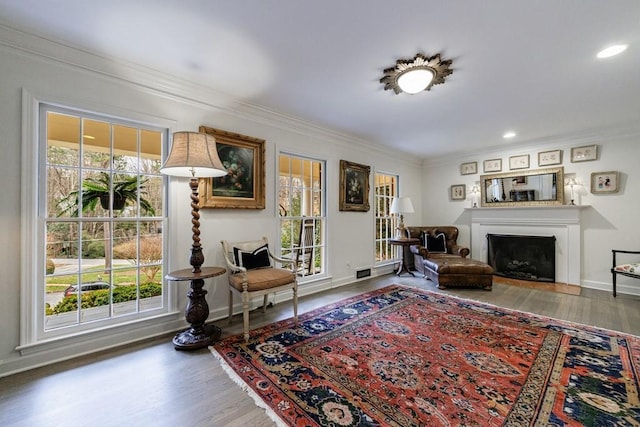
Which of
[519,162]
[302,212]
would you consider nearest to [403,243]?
[302,212]

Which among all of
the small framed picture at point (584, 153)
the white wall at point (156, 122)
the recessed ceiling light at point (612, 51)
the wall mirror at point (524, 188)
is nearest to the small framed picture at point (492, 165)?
the wall mirror at point (524, 188)

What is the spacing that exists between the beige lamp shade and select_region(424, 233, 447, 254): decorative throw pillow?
4328 mm

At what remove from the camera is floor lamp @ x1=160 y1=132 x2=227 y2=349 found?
218 cm

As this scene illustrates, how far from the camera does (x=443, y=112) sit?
3.38 metres

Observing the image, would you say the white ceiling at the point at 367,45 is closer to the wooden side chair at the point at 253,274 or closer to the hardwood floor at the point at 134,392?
the wooden side chair at the point at 253,274

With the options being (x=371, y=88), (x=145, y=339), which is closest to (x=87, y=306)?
(x=145, y=339)

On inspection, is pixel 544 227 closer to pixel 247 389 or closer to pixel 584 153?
pixel 584 153

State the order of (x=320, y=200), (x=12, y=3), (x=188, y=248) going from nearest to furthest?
1. (x=12, y=3)
2. (x=188, y=248)
3. (x=320, y=200)

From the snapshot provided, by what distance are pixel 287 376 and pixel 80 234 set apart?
2.11 m

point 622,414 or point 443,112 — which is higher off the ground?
point 443,112

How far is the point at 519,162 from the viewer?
15.7 ft

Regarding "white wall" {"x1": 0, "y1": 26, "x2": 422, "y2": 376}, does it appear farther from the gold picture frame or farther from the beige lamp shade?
the gold picture frame

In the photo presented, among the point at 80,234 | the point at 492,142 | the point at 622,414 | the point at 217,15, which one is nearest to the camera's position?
the point at 622,414

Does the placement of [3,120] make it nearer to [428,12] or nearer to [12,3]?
[12,3]
